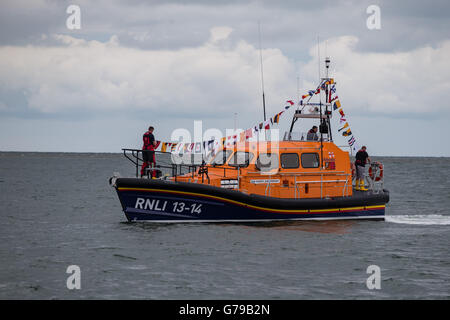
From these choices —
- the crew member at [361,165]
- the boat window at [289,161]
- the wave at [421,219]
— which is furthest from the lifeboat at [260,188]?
the wave at [421,219]

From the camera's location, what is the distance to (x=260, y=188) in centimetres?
1527

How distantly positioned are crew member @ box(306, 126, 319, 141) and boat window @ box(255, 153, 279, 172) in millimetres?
1673

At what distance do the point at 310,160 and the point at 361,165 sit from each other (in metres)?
2.30

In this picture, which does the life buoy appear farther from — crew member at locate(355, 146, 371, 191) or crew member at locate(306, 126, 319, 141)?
crew member at locate(306, 126, 319, 141)

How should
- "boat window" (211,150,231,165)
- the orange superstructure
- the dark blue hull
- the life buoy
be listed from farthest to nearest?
the life buoy < "boat window" (211,150,231,165) < the orange superstructure < the dark blue hull

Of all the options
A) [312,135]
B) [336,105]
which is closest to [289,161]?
[312,135]

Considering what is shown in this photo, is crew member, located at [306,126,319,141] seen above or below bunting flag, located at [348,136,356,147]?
above

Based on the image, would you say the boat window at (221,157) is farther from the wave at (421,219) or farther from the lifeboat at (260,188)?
the wave at (421,219)

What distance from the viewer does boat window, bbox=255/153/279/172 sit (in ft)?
50.3

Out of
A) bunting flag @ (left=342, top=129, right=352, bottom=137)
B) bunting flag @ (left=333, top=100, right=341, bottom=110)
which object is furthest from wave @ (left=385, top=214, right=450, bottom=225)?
bunting flag @ (left=333, top=100, right=341, bottom=110)
